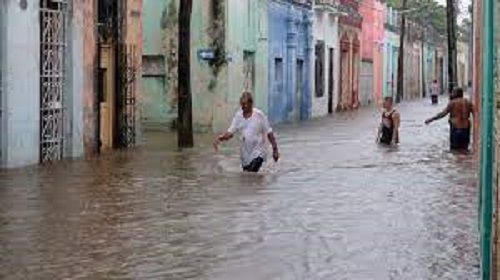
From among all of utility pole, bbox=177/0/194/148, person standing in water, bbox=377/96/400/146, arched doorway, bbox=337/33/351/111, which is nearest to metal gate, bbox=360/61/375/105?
arched doorway, bbox=337/33/351/111

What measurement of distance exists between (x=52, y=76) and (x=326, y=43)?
93.5ft

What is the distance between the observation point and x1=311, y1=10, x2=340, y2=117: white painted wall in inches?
1757

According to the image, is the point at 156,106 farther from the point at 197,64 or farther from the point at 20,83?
the point at 20,83

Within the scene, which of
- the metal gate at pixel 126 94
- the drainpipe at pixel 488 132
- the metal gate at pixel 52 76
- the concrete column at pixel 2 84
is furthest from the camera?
the metal gate at pixel 126 94

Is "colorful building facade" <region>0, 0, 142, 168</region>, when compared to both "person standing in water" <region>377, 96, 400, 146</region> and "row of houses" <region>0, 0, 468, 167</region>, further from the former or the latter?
"person standing in water" <region>377, 96, 400, 146</region>

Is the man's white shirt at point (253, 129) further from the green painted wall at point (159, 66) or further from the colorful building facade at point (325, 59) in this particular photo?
the colorful building facade at point (325, 59)

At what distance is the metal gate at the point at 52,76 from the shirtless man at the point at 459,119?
7.26 metres

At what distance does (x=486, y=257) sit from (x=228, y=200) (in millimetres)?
8422

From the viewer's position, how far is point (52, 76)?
19500mm

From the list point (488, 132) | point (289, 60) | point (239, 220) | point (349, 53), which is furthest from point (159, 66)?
point (488, 132)

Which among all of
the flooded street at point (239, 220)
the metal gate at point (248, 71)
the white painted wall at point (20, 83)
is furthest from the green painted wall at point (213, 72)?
the white painted wall at point (20, 83)

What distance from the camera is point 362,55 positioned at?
190ft

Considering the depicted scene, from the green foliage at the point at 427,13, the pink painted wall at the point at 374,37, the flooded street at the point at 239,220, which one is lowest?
the flooded street at the point at 239,220

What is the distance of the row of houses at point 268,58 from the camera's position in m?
30.0
